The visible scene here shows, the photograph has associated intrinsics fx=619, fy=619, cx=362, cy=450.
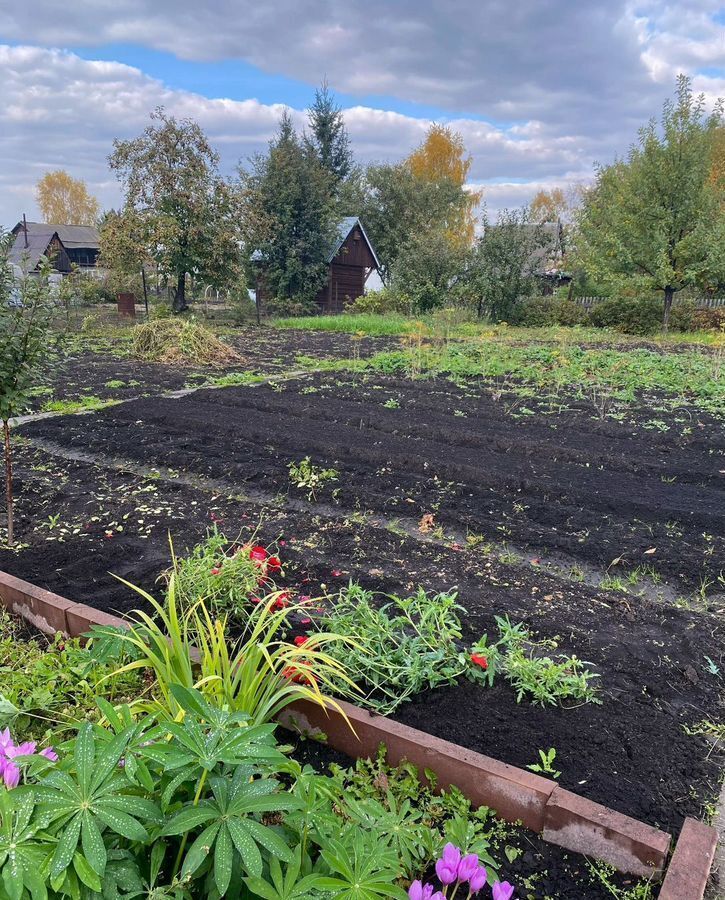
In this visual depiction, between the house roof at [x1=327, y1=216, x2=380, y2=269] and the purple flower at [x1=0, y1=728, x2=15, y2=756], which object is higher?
the house roof at [x1=327, y1=216, x2=380, y2=269]

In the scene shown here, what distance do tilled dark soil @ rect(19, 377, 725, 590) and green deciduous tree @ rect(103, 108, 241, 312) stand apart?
37.0 ft

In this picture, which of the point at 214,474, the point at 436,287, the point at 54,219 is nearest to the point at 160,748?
the point at 214,474

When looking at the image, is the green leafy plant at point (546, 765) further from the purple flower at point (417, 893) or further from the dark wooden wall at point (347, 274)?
the dark wooden wall at point (347, 274)

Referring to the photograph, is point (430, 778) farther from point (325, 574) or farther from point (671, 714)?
point (325, 574)

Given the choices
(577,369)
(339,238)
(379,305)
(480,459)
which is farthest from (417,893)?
(339,238)

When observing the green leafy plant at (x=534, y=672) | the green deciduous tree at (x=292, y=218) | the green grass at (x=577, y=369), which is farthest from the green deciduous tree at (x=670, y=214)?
the green leafy plant at (x=534, y=672)

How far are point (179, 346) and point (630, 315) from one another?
14.1 m

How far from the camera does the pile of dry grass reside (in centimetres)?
1148

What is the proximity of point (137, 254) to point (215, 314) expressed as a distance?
3.93m

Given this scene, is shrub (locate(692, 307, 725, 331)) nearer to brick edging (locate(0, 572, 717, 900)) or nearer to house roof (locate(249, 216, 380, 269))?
house roof (locate(249, 216, 380, 269))

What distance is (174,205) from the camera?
17594mm

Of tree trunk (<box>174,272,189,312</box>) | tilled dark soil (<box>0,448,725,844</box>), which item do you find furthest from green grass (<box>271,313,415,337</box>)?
tilled dark soil (<box>0,448,725,844</box>)

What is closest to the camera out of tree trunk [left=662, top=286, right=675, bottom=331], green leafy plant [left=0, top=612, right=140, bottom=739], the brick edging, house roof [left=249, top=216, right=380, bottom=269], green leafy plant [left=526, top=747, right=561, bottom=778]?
the brick edging

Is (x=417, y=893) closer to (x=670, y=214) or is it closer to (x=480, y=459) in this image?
(x=480, y=459)
